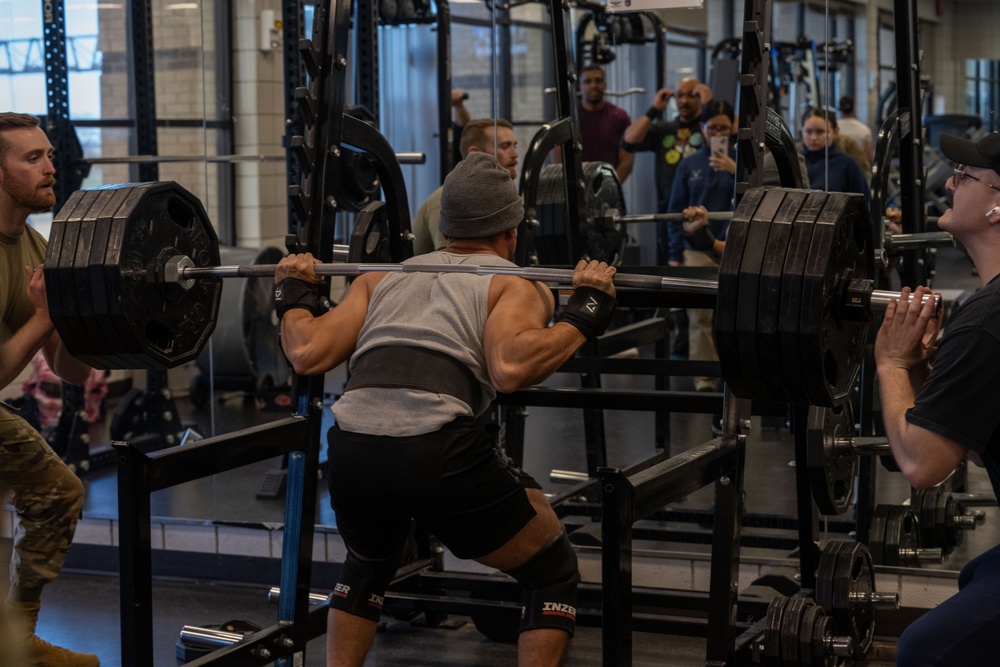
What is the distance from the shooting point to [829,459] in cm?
310

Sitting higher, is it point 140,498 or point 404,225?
point 404,225

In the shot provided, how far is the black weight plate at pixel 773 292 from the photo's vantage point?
2.36m

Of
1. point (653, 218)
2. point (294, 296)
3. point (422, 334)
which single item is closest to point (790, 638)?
point (422, 334)

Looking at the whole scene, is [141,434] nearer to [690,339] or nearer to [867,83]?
[690,339]

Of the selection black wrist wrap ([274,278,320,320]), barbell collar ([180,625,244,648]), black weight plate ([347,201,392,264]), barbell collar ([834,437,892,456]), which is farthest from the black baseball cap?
barbell collar ([180,625,244,648])

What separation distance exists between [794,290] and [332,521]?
2.52 meters

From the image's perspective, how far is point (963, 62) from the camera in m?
3.98

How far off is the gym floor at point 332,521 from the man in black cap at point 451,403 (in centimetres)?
90

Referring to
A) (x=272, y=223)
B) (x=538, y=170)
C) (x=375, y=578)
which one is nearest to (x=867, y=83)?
(x=538, y=170)

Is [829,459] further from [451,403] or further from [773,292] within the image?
[451,403]

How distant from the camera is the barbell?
2363 millimetres

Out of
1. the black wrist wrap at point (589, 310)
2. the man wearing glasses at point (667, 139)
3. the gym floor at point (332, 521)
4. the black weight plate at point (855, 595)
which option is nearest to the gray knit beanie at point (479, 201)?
the black wrist wrap at point (589, 310)

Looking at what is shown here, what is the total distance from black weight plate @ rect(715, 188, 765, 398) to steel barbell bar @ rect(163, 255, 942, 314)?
0.07 metres

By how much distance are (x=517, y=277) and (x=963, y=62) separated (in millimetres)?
2065
